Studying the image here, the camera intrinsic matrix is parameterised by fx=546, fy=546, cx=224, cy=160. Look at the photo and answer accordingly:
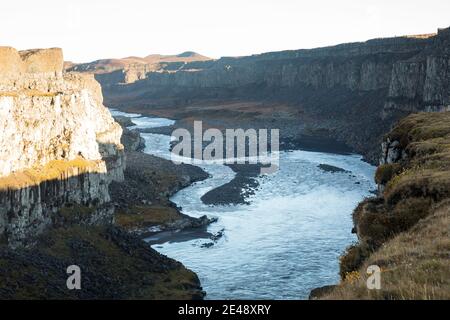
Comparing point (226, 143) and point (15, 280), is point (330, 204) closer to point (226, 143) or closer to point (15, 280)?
point (15, 280)

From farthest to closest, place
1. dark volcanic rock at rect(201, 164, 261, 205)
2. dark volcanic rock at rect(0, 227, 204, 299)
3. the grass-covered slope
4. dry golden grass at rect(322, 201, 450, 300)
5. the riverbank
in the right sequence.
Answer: dark volcanic rock at rect(201, 164, 261, 205) < the riverbank < dark volcanic rock at rect(0, 227, 204, 299) < the grass-covered slope < dry golden grass at rect(322, 201, 450, 300)

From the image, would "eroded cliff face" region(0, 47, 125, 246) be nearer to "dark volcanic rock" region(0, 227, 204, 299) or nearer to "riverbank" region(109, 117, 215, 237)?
"dark volcanic rock" region(0, 227, 204, 299)

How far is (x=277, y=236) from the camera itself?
78.5 metres

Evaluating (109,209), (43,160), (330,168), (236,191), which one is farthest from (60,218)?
(330,168)

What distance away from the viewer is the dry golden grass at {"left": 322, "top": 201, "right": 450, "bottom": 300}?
48.6 ft

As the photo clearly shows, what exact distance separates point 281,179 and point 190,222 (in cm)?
3925

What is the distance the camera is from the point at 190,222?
8850cm

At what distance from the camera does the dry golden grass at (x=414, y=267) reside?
14812 millimetres

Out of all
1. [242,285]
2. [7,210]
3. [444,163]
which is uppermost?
[444,163]

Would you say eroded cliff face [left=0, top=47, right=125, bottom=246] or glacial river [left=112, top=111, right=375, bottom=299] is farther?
glacial river [left=112, top=111, right=375, bottom=299]

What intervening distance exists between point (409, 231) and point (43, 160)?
50.7 meters

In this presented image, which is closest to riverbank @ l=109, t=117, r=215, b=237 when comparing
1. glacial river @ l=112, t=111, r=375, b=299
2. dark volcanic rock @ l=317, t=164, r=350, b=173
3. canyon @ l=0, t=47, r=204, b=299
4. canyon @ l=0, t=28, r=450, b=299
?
canyon @ l=0, t=28, r=450, b=299
